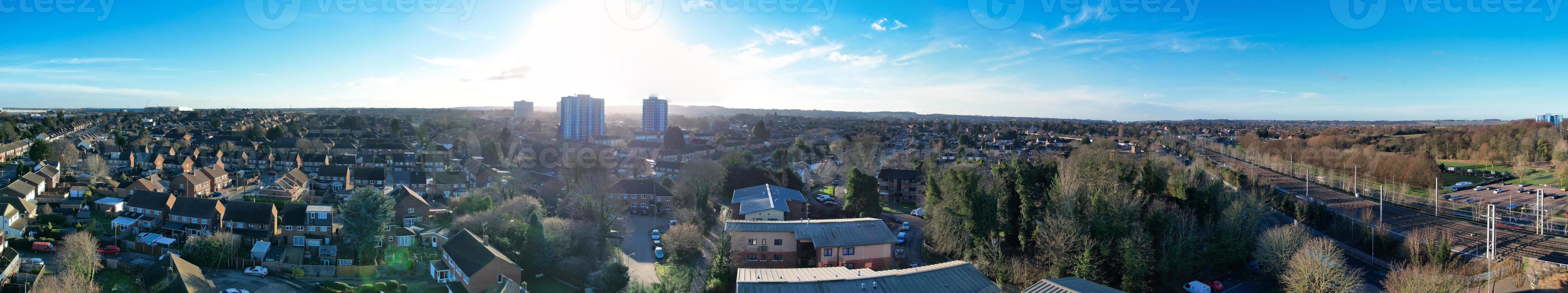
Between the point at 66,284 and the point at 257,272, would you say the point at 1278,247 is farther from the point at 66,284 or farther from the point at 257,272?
the point at 66,284

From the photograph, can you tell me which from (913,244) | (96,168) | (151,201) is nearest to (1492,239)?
(913,244)

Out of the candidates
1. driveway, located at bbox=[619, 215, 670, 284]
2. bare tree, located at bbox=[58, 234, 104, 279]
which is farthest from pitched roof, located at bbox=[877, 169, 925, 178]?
bare tree, located at bbox=[58, 234, 104, 279]

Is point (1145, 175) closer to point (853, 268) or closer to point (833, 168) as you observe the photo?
point (853, 268)

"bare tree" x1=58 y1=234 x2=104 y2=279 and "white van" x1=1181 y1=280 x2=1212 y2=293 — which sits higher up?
"bare tree" x1=58 y1=234 x2=104 y2=279

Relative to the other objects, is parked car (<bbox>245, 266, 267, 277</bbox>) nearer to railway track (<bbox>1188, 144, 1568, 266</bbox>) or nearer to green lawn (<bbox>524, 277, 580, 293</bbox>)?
green lawn (<bbox>524, 277, 580, 293</bbox>)

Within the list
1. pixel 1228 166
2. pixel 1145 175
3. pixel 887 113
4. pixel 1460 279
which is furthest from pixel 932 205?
pixel 887 113
